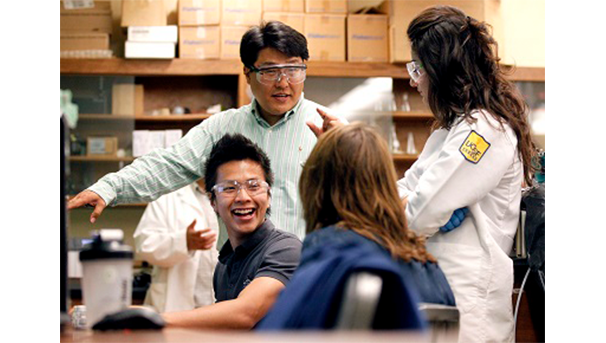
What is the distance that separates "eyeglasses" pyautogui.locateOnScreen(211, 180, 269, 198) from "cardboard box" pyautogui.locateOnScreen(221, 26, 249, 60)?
10.5ft

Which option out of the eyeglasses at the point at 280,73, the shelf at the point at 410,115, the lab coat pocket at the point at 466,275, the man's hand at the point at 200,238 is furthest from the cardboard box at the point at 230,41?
the lab coat pocket at the point at 466,275

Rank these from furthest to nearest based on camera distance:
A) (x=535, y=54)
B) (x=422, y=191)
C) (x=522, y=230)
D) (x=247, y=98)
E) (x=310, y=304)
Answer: (x=535, y=54) < (x=247, y=98) < (x=522, y=230) < (x=422, y=191) < (x=310, y=304)

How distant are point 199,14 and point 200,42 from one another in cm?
19

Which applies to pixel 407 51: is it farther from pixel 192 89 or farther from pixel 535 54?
pixel 192 89

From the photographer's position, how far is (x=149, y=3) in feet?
17.0

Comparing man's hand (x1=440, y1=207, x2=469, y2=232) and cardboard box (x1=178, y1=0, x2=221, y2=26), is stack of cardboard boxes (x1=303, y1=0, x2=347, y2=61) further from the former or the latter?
man's hand (x1=440, y1=207, x2=469, y2=232)

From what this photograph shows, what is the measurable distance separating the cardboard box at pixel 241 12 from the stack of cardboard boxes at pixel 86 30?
2.68ft

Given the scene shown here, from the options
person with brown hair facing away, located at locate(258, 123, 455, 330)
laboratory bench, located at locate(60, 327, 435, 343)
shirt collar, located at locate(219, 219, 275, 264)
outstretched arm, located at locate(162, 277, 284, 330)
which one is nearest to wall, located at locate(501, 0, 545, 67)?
shirt collar, located at locate(219, 219, 275, 264)

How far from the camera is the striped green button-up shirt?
2.52 meters

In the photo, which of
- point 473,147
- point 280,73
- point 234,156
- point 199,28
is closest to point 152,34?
point 199,28
